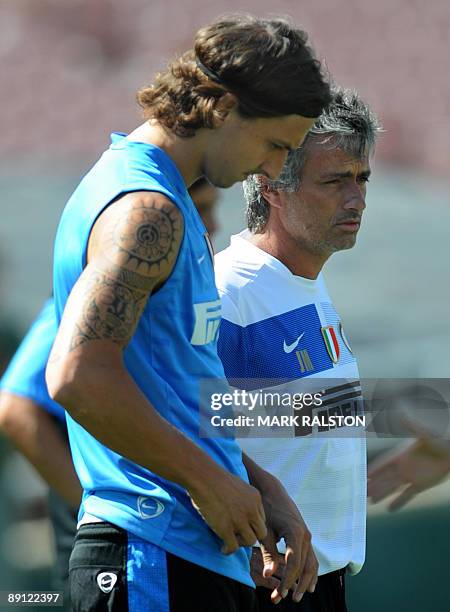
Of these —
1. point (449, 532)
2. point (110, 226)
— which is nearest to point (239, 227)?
point (449, 532)

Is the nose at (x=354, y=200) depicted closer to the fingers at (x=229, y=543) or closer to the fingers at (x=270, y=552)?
the fingers at (x=270, y=552)

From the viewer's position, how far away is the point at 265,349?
220cm

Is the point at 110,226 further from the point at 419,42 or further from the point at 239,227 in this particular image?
the point at 419,42

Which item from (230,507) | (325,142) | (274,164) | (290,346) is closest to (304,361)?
(290,346)

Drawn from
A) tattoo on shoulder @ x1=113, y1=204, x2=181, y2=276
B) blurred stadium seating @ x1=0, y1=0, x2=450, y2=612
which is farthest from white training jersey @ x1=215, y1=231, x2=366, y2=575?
blurred stadium seating @ x1=0, y1=0, x2=450, y2=612

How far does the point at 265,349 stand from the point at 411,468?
0.83m

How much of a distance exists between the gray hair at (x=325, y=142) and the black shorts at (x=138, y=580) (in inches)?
42.4

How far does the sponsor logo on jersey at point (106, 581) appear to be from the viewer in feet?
5.07

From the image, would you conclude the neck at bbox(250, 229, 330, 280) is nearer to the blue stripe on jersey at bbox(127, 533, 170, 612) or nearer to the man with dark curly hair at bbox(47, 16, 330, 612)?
the man with dark curly hair at bbox(47, 16, 330, 612)

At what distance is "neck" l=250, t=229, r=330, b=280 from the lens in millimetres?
2383

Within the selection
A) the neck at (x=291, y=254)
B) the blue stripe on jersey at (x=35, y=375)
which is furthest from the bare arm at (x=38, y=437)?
the neck at (x=291, y=254)

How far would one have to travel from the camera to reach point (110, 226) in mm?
1421

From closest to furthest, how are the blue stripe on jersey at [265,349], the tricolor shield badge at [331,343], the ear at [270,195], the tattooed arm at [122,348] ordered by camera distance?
the tattooed arm at [122,348]
the blue stripe on jersey at [265,349]
the tricolor shield badge at [331,343]
the ear at [270,195]

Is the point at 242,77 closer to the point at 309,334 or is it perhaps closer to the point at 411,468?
the point at 309,334
